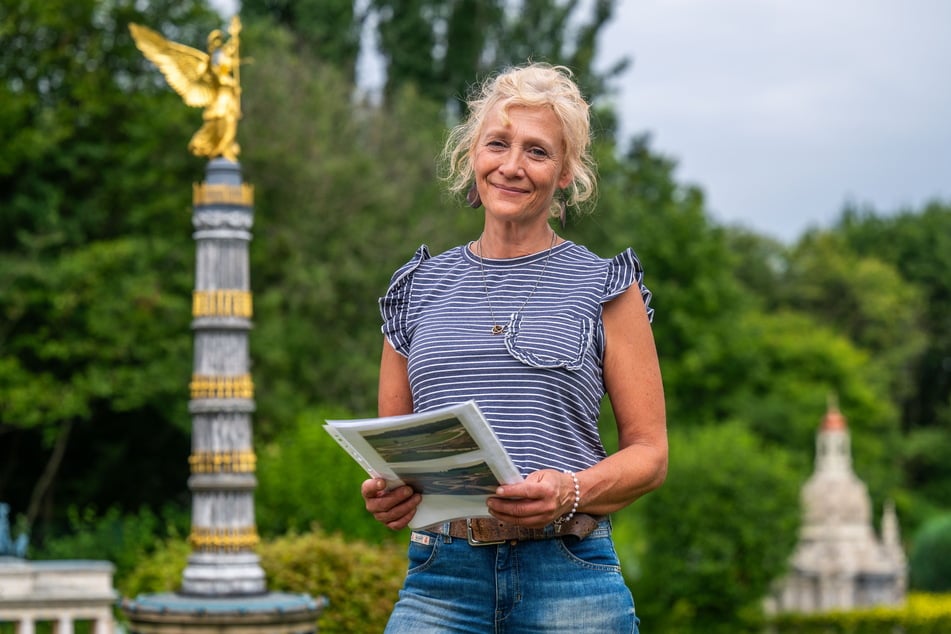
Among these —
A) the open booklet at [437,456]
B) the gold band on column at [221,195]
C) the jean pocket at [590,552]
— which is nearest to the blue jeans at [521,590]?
the jean pocket at [590,552]

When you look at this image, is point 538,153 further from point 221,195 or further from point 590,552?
point 221,195

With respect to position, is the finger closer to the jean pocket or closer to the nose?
the jean pocket

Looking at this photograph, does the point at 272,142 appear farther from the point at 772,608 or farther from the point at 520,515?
the point at 520,515

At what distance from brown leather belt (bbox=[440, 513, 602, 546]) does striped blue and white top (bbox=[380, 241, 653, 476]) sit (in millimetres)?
116

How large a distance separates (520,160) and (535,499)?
0.77 metres

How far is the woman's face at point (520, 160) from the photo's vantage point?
3742mm

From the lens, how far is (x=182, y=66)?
16125 millimetres

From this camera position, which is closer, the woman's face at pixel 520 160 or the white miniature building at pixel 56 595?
the woman's face at pixel 520 160

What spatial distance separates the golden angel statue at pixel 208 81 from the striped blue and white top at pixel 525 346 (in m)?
12.3

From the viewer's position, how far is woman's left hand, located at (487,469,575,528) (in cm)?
340

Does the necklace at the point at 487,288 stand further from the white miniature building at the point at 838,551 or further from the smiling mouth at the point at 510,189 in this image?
the white miniature building at the point at 838,551

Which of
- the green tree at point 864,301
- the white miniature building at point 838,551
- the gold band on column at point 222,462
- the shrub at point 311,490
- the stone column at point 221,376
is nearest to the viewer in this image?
the stone column at point 221,376

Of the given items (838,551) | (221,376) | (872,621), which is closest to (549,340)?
(221,376)

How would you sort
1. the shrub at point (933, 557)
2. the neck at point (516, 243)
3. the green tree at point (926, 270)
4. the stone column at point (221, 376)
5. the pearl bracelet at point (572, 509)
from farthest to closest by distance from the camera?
1. the green tree at point (926, 270)
2. the shrub at point (933, 557)
3. the stone column at point (221, 376)
4. the neck at point (516, 243)
5. the pearl bracelet at point (572, 509)
